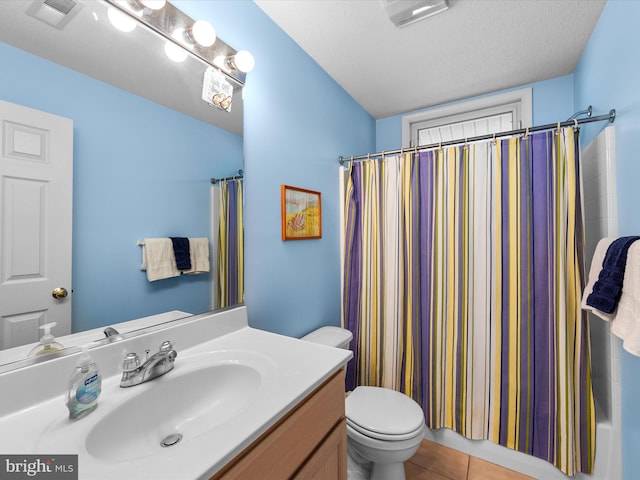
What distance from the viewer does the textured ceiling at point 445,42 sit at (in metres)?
1.37

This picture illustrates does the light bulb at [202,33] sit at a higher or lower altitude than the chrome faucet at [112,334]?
higher

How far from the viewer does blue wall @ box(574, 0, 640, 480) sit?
1056 mm

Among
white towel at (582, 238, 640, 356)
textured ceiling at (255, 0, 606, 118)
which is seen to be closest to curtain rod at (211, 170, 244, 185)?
textured ceiling at (255, 0, 606, 118)

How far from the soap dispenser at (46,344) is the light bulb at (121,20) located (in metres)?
0.93

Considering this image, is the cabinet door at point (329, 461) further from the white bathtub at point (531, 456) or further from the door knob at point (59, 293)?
the white bathtub at point (531, 456)

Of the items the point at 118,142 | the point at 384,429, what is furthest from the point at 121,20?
the point at 384,429

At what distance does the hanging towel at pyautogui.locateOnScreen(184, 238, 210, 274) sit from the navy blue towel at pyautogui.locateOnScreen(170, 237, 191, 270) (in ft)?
0.05

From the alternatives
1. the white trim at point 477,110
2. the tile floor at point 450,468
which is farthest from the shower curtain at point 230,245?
the white trim at point 477,110

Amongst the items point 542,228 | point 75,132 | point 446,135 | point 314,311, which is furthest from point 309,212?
point 446,135

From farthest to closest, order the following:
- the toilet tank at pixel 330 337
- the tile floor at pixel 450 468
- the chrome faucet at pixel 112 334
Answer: the toilet tank at pixel 330 337, the tile floor at pixel 450 468, the chrome faucet at pixel 112 334

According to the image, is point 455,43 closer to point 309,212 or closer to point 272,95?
point 272,95

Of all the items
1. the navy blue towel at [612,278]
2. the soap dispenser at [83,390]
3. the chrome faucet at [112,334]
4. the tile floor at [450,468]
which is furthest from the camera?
the tile floor at [450,468]

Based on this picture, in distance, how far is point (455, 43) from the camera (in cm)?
160

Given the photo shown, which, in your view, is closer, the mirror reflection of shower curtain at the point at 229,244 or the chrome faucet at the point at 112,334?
the chrome faucet at the point at 112,334
